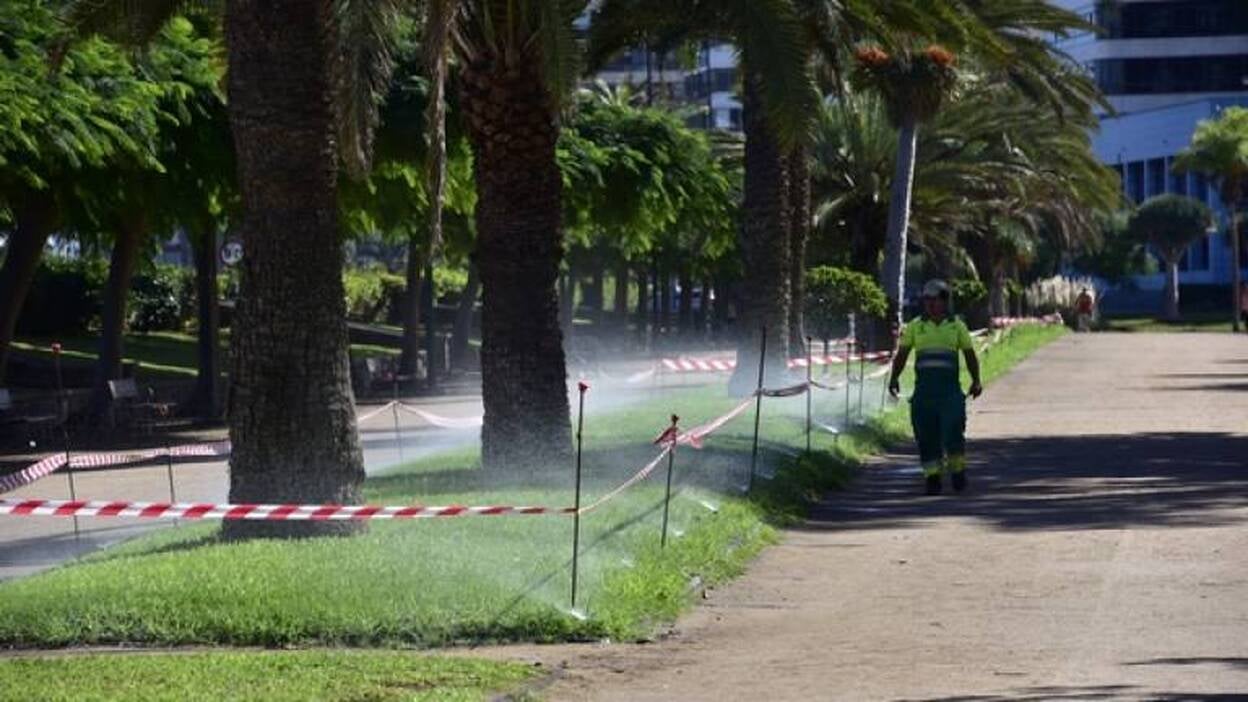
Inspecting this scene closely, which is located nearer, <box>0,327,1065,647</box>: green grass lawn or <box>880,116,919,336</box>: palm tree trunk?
<box>0,327,1065,647</box>: green grass lawn

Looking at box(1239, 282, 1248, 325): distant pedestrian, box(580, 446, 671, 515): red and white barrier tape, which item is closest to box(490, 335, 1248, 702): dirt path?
box(580, 446, 671, 515): red and white barrier tape

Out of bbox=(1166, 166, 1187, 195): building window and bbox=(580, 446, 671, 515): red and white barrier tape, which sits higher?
bbox=(1166, 166, 1187, 195): building window

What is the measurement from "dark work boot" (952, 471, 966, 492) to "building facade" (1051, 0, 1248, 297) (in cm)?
7999

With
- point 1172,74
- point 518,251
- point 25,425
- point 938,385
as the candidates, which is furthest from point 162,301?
point 1172,74

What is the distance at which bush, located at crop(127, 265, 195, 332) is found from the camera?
53.4 meters

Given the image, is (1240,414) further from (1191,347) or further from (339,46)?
(1191,347)

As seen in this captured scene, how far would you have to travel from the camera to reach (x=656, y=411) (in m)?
29.1

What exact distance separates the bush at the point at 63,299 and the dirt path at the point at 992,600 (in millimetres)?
28502

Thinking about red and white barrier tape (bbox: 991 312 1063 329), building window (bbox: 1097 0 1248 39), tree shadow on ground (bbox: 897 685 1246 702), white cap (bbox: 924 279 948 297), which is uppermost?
building window (bbox: 1097 0 1248 39)

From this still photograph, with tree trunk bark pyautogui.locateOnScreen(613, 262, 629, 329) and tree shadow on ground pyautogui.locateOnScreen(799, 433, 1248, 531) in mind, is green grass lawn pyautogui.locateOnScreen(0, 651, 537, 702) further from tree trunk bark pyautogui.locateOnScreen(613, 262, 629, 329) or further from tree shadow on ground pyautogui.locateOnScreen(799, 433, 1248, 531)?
tree trunk bark pyautogui.locateOnScreen(613, 262, 629, 329)

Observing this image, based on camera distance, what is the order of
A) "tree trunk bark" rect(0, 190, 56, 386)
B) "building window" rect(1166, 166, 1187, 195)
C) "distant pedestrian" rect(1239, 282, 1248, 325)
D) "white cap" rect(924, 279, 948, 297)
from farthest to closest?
"building window" rect(1166, 166, 1187, 195), "distant pedestrian" rect(1239, 282, 1248, 325), "tree trunk bark" rect(0, 190, 56, 386), "white cap" rect(924, 279, 948, 297)

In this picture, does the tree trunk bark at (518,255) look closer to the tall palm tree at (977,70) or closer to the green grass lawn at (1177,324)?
the tall palm tree at (977,70)

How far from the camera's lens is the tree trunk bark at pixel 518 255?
19.1 m

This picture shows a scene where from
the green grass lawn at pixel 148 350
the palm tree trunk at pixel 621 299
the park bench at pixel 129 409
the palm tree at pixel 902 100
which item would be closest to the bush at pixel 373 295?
the palm tree trunk at pixel 621 299
